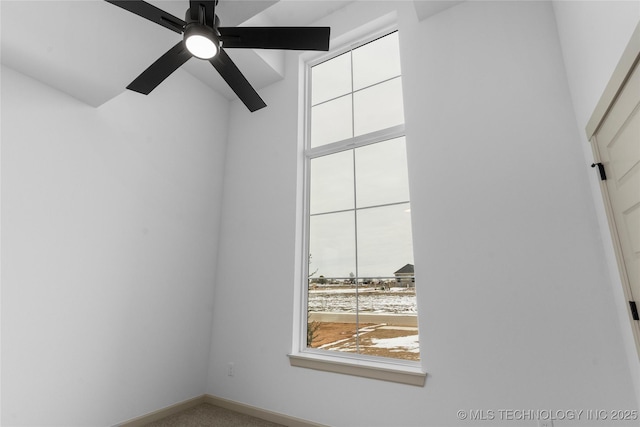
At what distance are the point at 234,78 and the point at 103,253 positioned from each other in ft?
5.65

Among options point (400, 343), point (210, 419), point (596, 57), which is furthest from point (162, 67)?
point (210, 419)

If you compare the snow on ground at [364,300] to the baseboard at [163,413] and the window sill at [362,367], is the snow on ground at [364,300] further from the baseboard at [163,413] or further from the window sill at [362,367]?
the baseboard at [163,413]

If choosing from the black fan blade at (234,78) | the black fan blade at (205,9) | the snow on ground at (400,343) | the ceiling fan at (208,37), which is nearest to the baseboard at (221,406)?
the snow on ground at (400,343)

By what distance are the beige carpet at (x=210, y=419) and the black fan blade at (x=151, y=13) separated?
2.82m

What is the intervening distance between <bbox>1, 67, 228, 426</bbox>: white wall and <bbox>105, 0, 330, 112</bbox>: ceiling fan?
937mm

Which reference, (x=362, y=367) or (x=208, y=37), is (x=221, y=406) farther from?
(x=208, y=37)

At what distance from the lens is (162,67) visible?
1.78m

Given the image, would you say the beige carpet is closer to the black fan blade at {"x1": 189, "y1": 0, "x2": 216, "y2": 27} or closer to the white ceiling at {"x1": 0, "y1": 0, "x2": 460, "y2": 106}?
the white ceiling at {"x1": 0, "y1": 0, "x2": 460, "y2": 106}

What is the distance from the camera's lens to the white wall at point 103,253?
2006 millimetres

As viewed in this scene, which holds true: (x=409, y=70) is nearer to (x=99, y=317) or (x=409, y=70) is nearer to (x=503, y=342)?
(x=503, y=342)

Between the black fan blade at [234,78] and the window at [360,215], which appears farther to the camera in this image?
the window at [360,215]

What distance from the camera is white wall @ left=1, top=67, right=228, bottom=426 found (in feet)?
6.58

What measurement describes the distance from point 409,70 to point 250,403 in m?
3.21

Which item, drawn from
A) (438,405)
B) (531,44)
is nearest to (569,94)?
(531,44)
